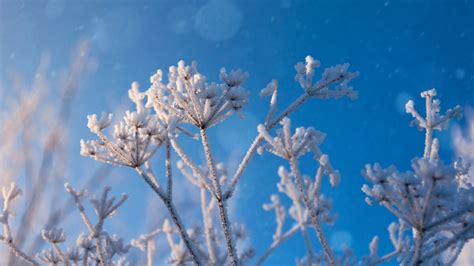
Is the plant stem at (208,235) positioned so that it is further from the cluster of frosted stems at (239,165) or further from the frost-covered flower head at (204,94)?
the frost-covered flower head at (204,94)

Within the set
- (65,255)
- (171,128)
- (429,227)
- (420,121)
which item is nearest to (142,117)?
(171,128)

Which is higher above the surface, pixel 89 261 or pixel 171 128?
pixel 171 128

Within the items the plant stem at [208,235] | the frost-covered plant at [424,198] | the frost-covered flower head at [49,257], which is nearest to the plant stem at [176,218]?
the frost-covered plant at [424,198]

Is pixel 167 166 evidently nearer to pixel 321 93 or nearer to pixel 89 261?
pixel 321 93

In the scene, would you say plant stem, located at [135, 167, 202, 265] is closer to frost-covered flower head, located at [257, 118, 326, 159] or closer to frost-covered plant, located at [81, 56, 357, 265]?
frost-covered plant, located at [81, 56, 357, 265]

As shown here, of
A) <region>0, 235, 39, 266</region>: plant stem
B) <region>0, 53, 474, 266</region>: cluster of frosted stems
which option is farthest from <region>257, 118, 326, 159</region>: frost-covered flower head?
<region>0, 235, 39, 266</region>: plant stem

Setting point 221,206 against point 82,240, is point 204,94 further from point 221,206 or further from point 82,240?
point 82,240
